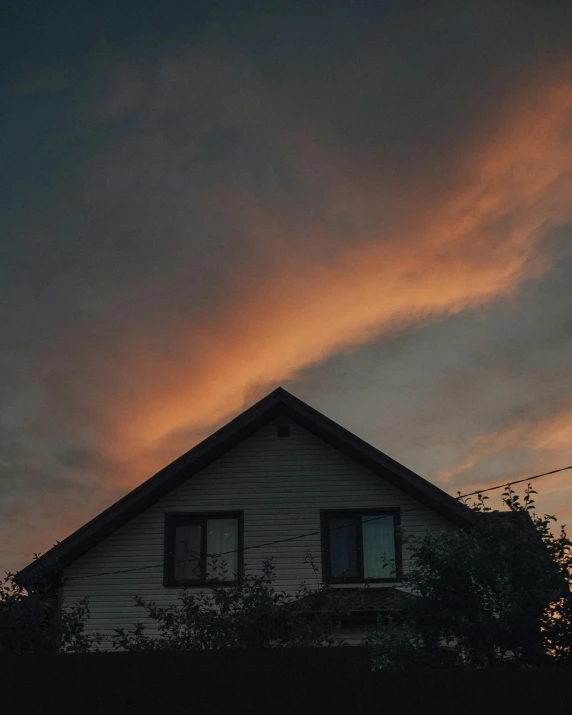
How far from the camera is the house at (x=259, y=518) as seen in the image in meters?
20.0

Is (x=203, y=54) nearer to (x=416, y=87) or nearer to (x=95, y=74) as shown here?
(x=95, y=74)

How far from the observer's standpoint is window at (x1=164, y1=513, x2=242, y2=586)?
20203 mm

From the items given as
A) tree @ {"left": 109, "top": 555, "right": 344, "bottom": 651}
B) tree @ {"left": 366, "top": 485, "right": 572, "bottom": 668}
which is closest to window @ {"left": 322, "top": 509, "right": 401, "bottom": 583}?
tree @ {"left": 366, "top": 485, "right": 572, "bottom": 668}

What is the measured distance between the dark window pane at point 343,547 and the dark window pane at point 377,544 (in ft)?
0.83

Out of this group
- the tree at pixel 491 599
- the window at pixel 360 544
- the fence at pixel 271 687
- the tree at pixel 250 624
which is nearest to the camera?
the fence at pixel 271 687

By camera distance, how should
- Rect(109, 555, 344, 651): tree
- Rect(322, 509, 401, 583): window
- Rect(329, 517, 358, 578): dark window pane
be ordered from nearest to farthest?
Rect(109, 555, 344, 651): tree, Rect(322, 509, 401, 583): window, Rect(329, 517, 358, 578): dark window pane

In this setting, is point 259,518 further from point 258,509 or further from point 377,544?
point 377,544

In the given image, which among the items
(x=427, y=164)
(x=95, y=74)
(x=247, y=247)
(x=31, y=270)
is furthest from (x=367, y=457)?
(x=95, y=74)

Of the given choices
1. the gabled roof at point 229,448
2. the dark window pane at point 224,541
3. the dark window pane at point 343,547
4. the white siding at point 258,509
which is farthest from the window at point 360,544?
the dark window pane at point 224,541

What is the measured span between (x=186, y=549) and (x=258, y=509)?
188 centimetres

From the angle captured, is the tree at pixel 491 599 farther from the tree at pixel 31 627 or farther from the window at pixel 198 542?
the window at pixel 198 542

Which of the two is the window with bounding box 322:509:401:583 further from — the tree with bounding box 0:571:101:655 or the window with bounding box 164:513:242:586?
the tree with bounding box 0:571:101:655

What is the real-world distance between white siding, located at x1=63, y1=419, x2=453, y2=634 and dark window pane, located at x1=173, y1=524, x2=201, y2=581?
14.6 inches

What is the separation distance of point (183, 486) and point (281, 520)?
2.48 m
